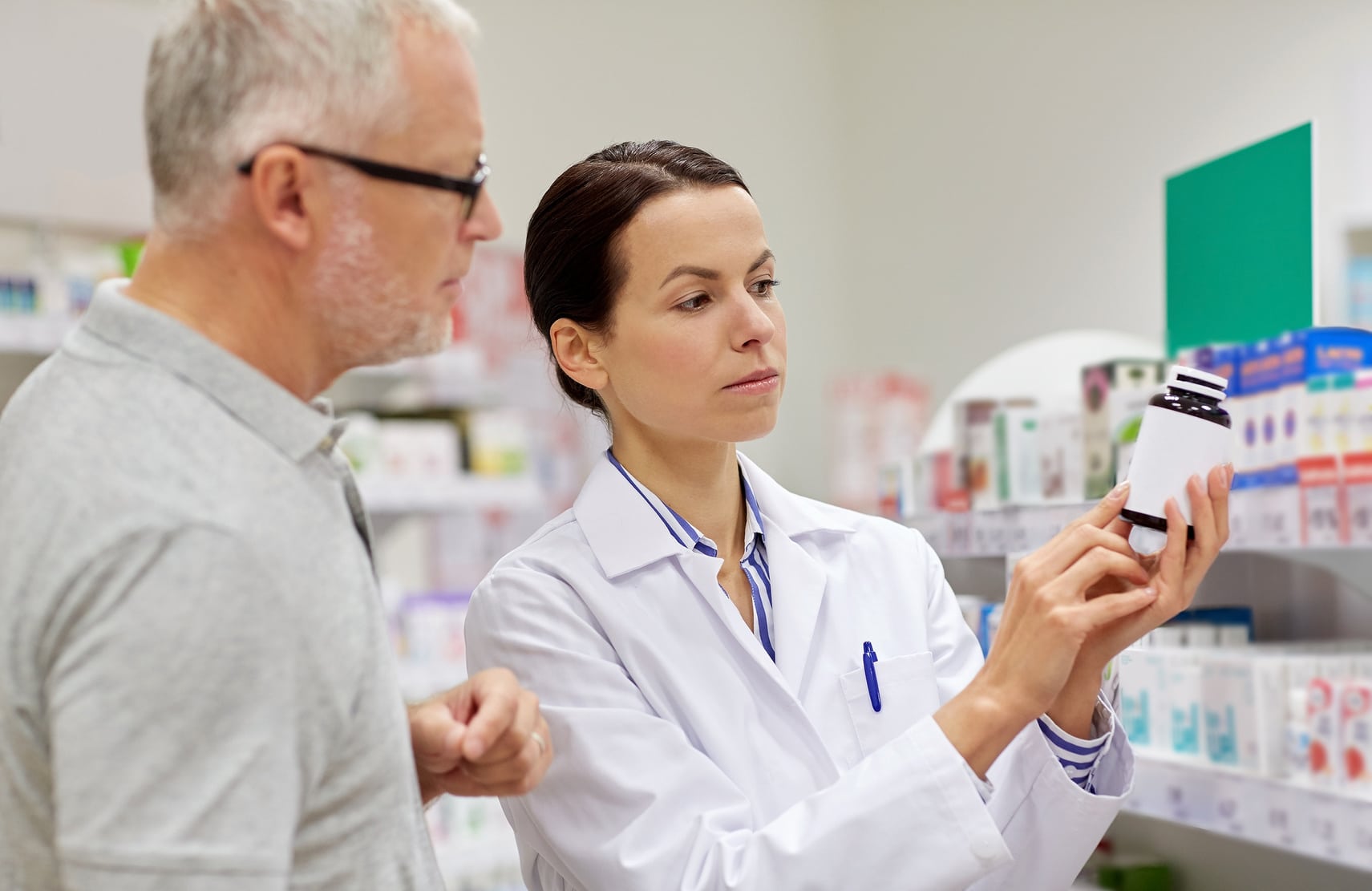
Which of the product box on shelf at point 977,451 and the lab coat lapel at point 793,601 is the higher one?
the product box on shelf at point 977,451

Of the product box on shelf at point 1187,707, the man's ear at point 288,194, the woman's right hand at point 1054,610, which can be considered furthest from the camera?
the product box on shelf at point 1187,707

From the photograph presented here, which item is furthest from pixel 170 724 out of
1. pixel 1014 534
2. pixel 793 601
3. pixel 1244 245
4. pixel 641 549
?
pixel 1244 245

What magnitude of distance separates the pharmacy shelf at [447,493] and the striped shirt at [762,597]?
2396 mm

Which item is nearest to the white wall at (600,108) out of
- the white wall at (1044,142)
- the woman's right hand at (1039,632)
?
the white wall at (1044,142)

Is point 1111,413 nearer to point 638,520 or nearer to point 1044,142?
point 638,520

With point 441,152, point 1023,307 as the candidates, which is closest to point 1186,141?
point 1023,307

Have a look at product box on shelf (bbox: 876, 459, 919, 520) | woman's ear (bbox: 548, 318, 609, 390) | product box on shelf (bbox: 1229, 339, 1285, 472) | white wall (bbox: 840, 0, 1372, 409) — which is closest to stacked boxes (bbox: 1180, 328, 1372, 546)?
product box on shelf (bbox: 1229, 339, 1285, 472)

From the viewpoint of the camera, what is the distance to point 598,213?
1.87 metres

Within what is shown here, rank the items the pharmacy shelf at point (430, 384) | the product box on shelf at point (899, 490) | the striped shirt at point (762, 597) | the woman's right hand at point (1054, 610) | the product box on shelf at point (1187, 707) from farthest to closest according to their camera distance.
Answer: the pharmacy shelf at point (430, 384), the product box on shelf at point (899, 490), the product box on shelf at point (1187, 707), the striped shirt at point (762, 597), the woman's right hand at point (1054, 610)

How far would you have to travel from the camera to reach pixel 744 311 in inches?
70.0

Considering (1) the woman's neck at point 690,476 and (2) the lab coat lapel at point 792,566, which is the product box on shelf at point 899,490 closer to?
(2) the lab coat lapel at point 792,566

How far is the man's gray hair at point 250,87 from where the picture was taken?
1109mm

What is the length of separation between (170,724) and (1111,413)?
1.95 meters

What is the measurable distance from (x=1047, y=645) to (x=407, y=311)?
0.83 meters
